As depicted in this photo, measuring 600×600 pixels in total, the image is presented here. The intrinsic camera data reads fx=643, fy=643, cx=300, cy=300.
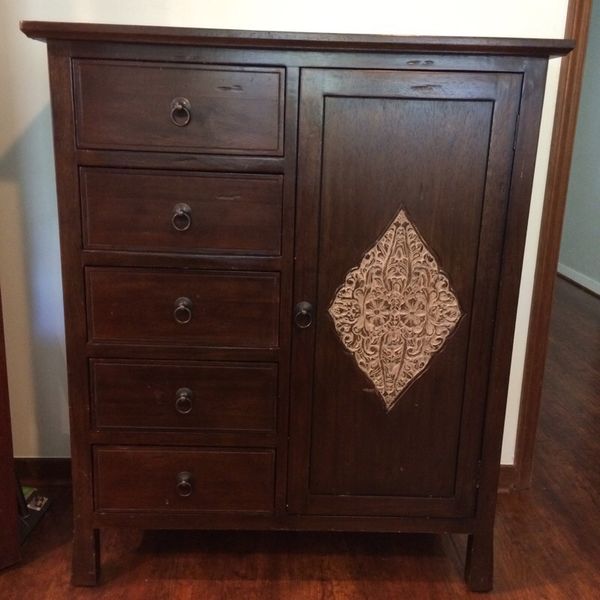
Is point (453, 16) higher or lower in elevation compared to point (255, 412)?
higher

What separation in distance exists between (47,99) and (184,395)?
93 centimetres

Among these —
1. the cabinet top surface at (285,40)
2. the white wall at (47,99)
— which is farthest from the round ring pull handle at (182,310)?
the white wall at (47,99)

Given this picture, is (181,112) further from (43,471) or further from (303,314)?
(43,471)

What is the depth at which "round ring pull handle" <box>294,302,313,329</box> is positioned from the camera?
55.6 inches

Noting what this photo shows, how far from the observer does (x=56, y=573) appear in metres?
1.65

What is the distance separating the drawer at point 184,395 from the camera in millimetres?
1451

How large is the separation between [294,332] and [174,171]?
0.43m

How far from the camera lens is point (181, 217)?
4.46 ft

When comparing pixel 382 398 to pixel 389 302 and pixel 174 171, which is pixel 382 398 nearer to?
pixel 389 302

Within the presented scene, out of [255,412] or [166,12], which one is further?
[166,12]

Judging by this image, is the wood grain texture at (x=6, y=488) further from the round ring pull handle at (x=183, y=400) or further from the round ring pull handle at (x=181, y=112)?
the round ring pull handle at (x=181, y=112)

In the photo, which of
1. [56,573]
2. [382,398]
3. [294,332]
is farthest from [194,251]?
[56,573]

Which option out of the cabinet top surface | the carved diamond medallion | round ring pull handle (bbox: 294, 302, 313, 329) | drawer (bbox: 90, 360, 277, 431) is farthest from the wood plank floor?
the cabinet top surface

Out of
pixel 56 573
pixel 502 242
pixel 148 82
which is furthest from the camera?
pixel 56 573
